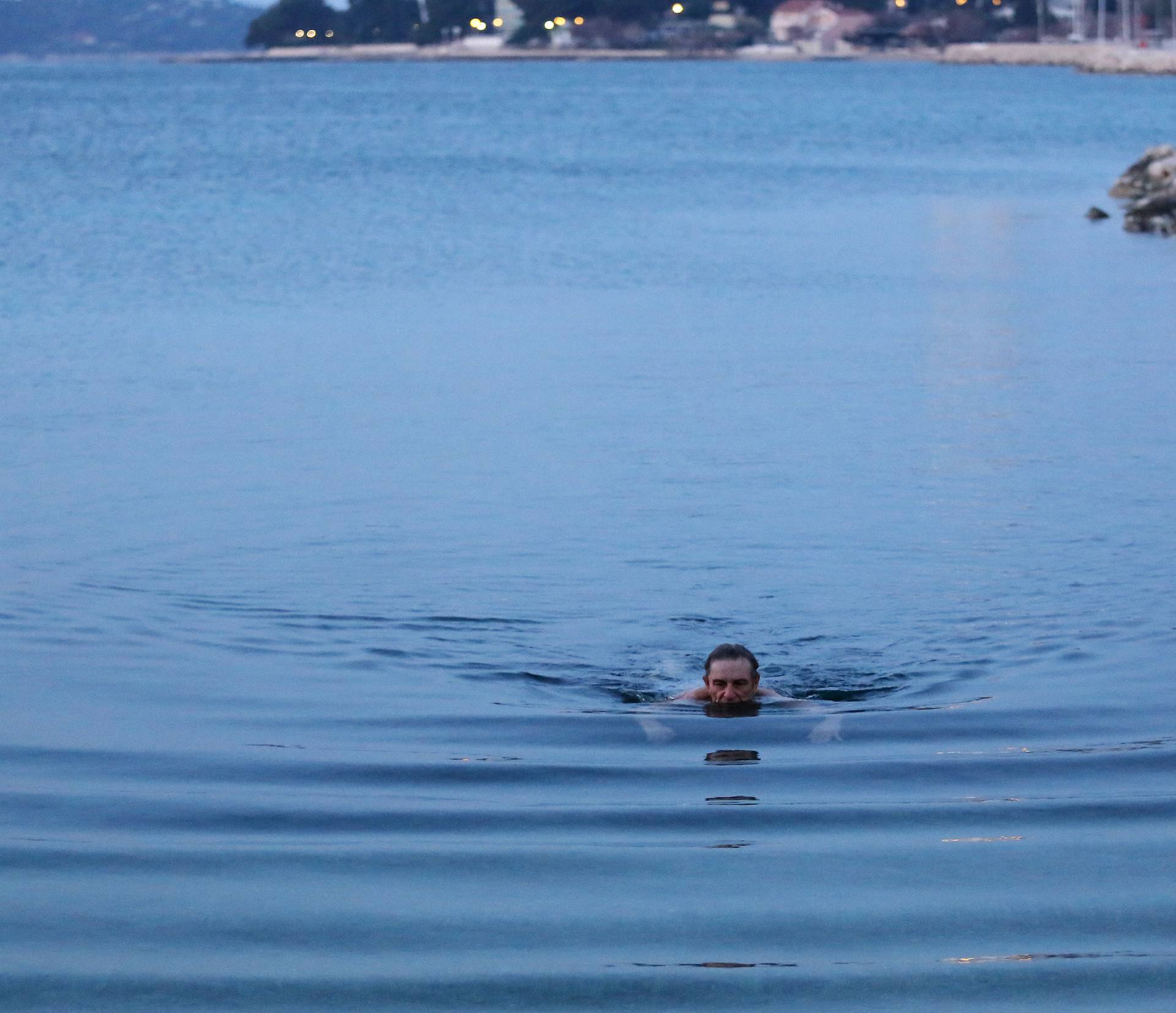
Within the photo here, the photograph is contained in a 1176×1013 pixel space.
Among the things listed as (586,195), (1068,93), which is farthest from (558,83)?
(586,195)

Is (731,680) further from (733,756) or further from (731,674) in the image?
(733,756)

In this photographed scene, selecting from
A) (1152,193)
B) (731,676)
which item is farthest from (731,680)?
(1152,193)

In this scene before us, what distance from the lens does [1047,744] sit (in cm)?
938

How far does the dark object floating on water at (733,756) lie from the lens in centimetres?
903

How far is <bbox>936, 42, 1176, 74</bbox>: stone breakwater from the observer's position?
13788 centimetres

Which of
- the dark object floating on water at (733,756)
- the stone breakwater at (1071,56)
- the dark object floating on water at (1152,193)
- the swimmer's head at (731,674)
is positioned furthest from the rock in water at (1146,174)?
the stone breakwater at (1071,56)

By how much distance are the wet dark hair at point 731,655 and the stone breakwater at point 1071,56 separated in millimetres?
133939

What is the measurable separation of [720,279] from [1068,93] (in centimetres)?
9512

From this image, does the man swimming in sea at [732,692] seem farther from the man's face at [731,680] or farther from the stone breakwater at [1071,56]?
the stone breakwater at [1071,56]

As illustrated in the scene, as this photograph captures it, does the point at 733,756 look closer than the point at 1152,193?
Yes

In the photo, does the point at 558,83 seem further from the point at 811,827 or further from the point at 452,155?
the point at 811,827

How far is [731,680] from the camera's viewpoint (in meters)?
9.55

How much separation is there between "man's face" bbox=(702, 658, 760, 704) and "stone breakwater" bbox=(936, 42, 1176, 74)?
133994 mm

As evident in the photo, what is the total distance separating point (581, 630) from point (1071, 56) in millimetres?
165633
